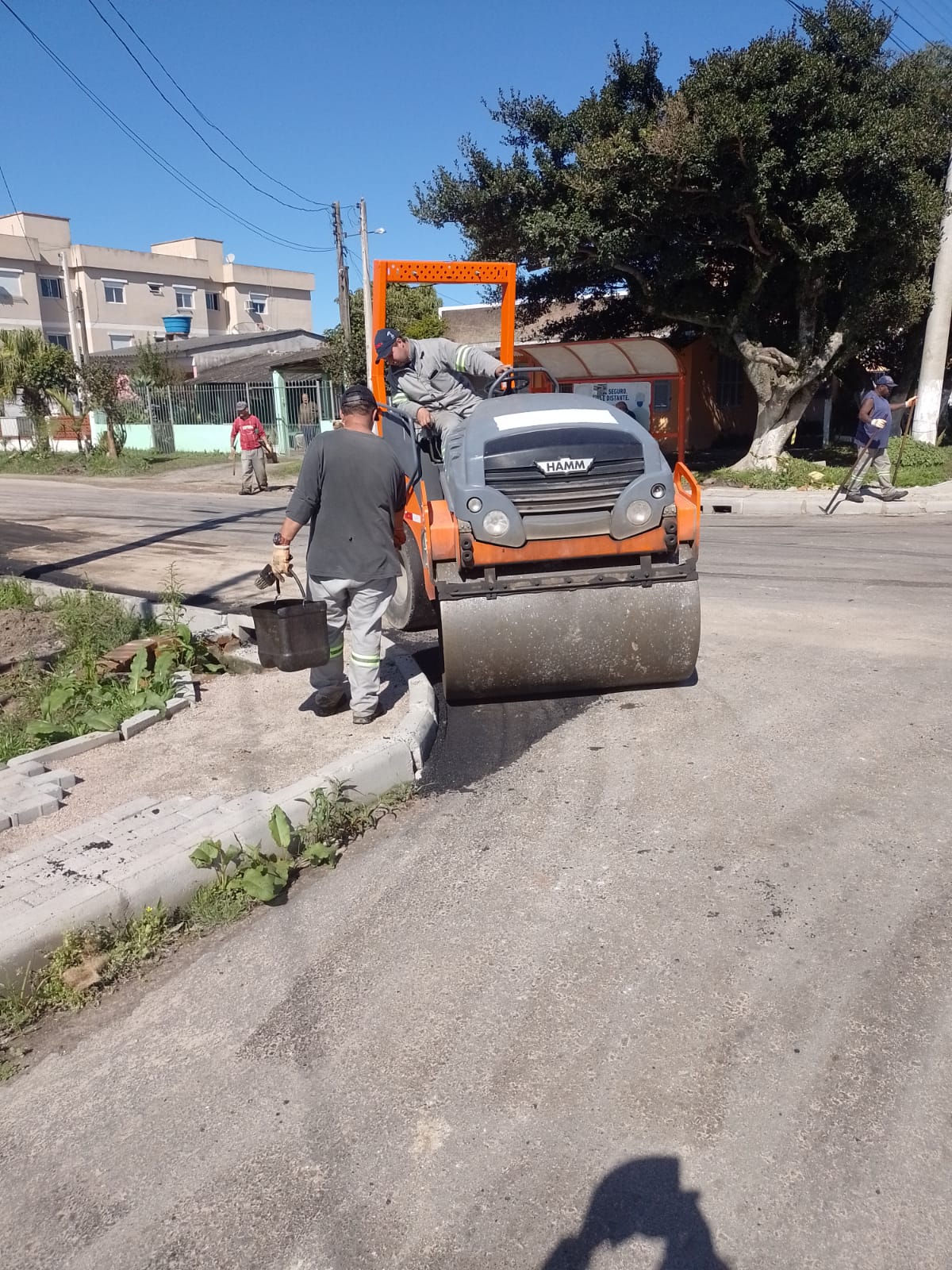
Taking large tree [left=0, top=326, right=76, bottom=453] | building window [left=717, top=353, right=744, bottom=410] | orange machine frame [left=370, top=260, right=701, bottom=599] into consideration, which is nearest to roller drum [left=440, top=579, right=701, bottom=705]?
orange machine frame [left=370, top=260, right=701, bottom=599]

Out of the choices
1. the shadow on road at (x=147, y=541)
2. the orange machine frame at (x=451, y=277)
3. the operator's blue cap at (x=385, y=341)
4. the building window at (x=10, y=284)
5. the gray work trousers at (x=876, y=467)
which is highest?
the building window at (x=10, y=284)

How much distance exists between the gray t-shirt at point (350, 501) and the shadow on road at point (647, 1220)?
361cm

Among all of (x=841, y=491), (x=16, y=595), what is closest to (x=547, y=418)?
(x=16, y=595)

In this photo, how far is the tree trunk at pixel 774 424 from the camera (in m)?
17.0

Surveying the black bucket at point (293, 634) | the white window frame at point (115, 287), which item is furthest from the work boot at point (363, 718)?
the white window frame at point (115, 287)

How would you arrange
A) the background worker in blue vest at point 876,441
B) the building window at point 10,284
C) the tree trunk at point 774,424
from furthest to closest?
1. the building window at point 10,284
2. the tree trunk at point 774,424
3. the background worker in blue vest at point 876,441

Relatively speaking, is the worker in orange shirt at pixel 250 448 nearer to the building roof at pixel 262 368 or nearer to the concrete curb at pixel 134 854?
the building roof at pixel 262 368

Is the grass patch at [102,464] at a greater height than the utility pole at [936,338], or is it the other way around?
the utility pole at [936,338]

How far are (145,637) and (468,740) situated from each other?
2.84 metres

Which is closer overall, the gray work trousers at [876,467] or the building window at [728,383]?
the gray work trousers at [876,467]

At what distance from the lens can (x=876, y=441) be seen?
525 inches

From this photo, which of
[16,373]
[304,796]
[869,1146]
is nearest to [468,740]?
[304,796]

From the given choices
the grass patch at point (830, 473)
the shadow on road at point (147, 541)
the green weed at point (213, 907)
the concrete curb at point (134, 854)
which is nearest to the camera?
the concrete curb at point (134, 854)

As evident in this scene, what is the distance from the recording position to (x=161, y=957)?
374cm
